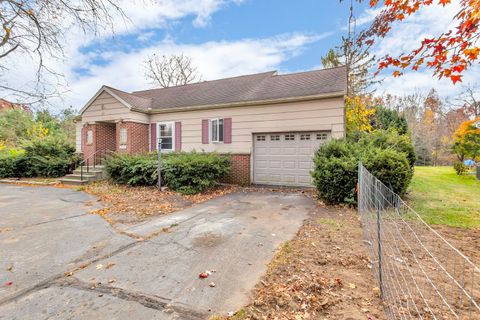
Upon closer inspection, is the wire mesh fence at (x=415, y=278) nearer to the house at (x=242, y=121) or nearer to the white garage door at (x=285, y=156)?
the white garage door at (x=285, y=156)

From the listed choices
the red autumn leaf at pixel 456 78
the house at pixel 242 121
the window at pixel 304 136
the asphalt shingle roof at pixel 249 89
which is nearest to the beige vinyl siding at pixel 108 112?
the house at pixel 242 121

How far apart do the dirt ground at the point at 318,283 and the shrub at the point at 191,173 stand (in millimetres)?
4954

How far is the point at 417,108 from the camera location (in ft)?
92.7

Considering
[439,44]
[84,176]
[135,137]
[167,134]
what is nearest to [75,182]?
[84,176]

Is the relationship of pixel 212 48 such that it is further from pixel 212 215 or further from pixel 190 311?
pixel 190 311

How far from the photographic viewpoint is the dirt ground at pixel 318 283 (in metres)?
2.41

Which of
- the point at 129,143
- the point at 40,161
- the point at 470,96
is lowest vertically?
the point at 40,161

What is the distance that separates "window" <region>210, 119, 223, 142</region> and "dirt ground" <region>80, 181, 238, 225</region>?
2374 mm

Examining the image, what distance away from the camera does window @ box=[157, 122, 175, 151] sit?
12258 mm

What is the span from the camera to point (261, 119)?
10367 millimetres

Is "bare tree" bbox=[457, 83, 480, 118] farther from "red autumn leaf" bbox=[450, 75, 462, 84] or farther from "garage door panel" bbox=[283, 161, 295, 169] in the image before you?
"red autumn leaf" bbox=[450, 75, 462, 84]

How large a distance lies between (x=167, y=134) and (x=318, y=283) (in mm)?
10969

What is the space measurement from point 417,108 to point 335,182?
28937mm

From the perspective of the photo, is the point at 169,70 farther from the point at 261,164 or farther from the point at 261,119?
the point at 261,164
